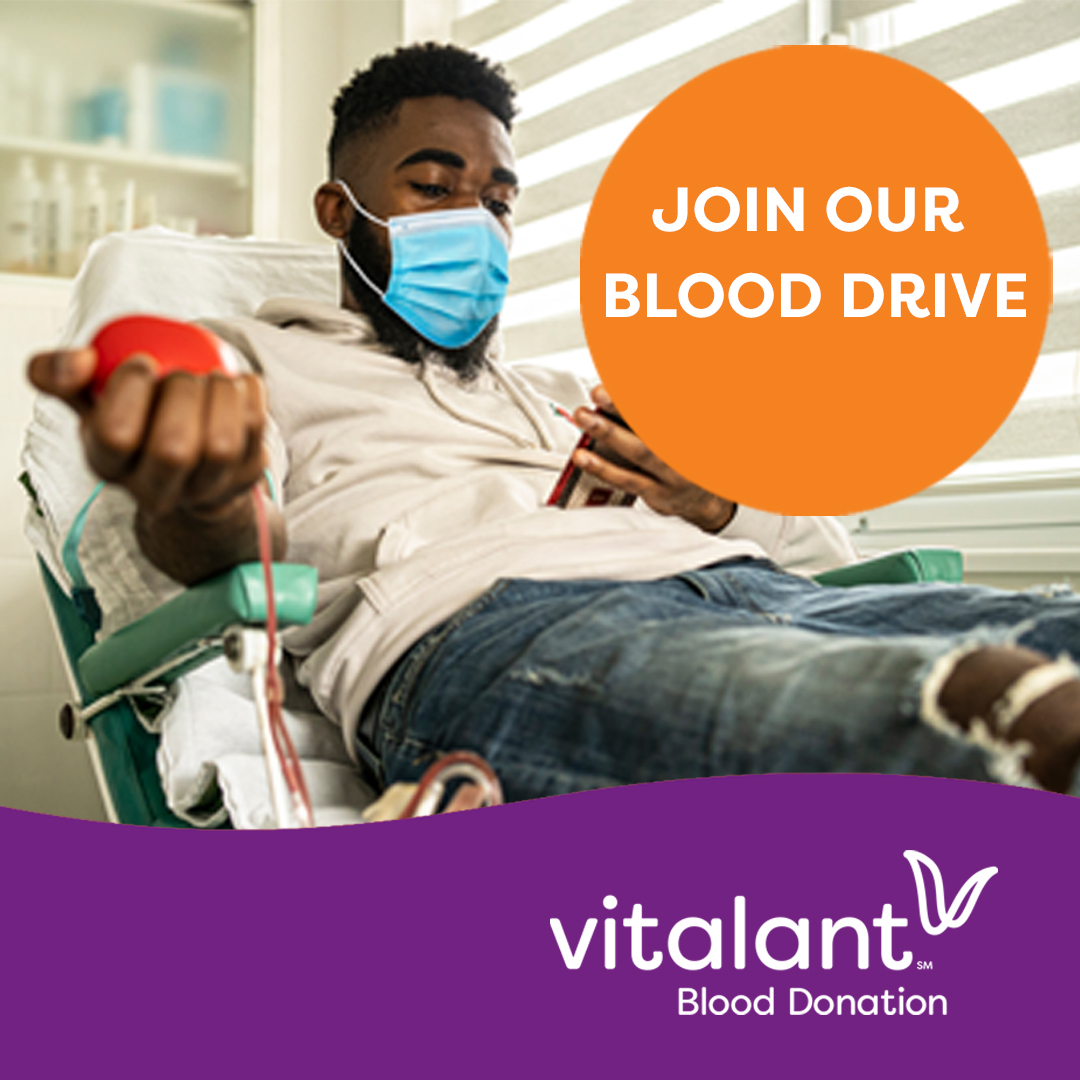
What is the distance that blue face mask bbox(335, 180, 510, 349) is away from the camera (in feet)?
4.79

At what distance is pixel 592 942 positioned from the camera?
29.2 inches

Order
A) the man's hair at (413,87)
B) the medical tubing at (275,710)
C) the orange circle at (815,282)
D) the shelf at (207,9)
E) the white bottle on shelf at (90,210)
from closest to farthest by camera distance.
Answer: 1. the medical tubing at (275,710)
2. the orange circle at (815,282)
3. the man's hair at (413,87)
4. the white bottle on shelf at (90,210)
5. the shelf at (207,9)

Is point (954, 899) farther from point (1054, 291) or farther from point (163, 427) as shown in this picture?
point (1054, 291)

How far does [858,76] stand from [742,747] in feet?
4.72

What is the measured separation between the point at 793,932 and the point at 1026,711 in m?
0.21

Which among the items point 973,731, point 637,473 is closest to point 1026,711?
point 973,731

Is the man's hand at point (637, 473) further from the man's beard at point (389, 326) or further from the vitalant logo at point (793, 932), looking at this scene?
the vitalant logo at point (793, 932)

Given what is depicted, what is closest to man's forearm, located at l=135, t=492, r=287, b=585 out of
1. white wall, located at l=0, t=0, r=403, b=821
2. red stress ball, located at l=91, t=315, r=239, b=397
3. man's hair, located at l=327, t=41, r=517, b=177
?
red stress ball, located at l=91, t=315, r=239, b=397

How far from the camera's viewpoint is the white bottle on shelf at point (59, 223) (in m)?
2.29

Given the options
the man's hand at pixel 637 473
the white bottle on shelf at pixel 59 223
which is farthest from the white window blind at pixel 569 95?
the man's hand at pixel 637 473

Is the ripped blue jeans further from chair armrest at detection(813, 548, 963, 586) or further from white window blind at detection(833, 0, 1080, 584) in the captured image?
white window blind at detection(833, 0, 1080, 584)

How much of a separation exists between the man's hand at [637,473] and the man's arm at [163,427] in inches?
19.9

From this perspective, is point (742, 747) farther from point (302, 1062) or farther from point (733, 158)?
point (733, 158)

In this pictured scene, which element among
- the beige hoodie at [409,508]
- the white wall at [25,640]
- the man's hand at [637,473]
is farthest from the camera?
the white wall at [25,640]
